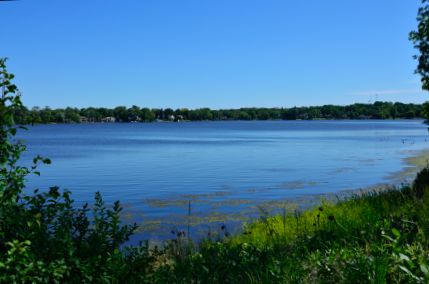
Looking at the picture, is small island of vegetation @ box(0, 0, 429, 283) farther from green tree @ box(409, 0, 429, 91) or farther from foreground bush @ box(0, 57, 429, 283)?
green tree @ box(409, 0, 429, 91)

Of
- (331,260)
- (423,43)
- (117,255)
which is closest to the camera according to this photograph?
(331,260)

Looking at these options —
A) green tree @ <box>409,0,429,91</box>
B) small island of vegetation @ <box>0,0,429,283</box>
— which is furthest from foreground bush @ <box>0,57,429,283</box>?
green tree @ <box>409,0,429,91</box>

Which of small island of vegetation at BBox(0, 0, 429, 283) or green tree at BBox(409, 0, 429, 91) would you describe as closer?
small island of vegetation at BBox(0, 0, 429, 283)

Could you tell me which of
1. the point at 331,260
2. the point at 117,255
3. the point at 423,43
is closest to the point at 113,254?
the point at 117,255

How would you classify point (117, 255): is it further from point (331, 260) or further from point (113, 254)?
point (331, 260)

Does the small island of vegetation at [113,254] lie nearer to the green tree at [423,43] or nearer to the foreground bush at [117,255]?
the foreground bush at [117,255]

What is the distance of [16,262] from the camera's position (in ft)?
16.9

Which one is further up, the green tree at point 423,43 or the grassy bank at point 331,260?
the green tree at point 423,43

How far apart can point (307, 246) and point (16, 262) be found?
13.8 feet

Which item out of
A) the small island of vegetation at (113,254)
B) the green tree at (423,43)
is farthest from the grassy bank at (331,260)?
the green tree at (423,43)

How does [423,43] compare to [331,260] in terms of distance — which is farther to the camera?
[423,43]

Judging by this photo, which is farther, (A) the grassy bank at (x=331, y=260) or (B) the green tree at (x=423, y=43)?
(B) the green tree at (x=423, y=43)

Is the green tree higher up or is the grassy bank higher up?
the green tree

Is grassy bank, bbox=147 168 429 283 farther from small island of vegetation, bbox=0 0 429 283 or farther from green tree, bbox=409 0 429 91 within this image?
green tree, bbox=409 0 429 91
